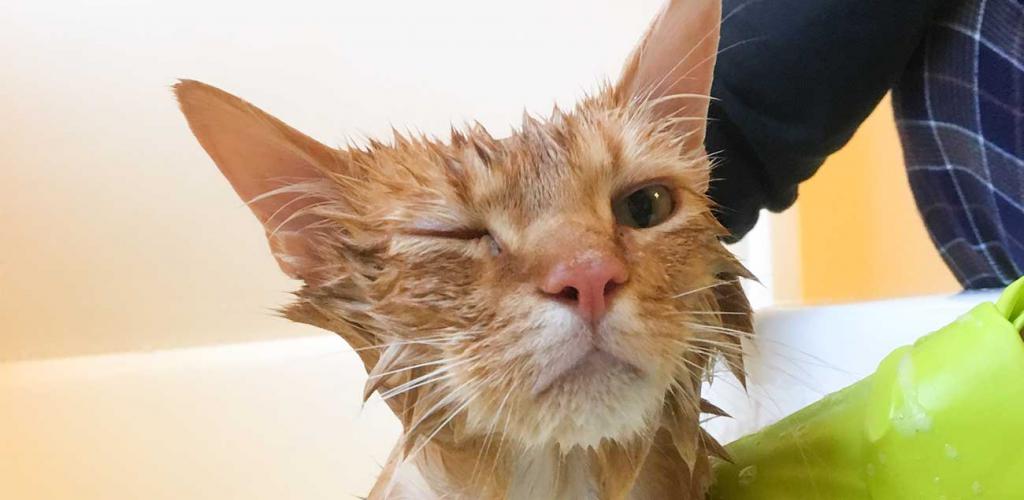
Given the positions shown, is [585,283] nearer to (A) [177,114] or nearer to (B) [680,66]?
(B) [680,66]

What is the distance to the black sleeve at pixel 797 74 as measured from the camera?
88 centimetres

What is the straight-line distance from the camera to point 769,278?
1.71 m

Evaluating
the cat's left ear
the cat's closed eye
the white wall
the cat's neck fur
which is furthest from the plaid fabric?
the white wall

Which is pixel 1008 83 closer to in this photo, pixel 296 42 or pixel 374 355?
pixel 374 355

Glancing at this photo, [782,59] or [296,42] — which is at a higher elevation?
[296,42]

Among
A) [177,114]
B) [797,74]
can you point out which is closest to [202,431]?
[177,114]

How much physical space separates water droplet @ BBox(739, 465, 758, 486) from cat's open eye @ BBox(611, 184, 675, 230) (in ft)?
0.62

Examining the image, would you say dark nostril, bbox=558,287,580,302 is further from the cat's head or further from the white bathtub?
the white bathtub

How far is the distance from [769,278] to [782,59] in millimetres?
881

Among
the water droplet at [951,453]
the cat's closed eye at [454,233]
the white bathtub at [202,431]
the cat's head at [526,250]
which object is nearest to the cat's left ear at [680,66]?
the cat's head at [526,250]

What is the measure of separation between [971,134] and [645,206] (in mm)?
481

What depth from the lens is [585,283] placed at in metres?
0.47

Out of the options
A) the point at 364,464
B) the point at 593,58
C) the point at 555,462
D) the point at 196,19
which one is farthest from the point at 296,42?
the point at 555,462

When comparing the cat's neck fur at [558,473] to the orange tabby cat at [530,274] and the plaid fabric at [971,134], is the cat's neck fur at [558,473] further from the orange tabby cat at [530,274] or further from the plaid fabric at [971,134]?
the plaid fabric at [971,134]
